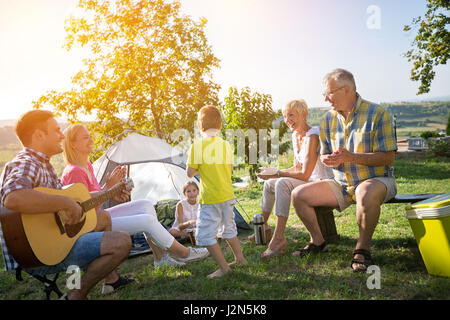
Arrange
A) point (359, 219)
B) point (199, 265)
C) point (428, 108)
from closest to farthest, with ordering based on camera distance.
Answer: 1. point (359, 219)
2. point (199, 265)
3. point (428, 108)

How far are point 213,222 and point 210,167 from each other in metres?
0.50

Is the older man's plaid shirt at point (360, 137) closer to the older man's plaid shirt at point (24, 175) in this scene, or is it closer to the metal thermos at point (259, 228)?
the metal thermos at point (259, 228)

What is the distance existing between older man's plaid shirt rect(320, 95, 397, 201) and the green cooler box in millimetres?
517

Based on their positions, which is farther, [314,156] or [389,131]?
[314,156]

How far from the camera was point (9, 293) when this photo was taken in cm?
324

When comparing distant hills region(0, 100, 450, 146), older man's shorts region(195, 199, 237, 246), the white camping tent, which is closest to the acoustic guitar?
older man's shorts region(195, 199, 237, 246)

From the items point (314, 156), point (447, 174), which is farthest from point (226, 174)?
point (447, 174)

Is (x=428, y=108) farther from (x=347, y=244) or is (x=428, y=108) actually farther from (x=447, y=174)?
(x=347, y=244)

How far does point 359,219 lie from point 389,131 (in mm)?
810

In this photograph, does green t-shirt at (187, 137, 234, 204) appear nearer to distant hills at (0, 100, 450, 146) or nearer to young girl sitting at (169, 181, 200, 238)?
young girl sitting at (169, 181, 200, 238)

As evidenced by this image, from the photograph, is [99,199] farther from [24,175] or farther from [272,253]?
[272,253]

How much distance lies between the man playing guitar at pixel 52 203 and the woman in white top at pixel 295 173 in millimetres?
1600

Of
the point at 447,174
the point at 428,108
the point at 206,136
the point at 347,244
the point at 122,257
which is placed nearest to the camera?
the point at 122,257

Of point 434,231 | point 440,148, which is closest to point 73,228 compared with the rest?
point 434,231
